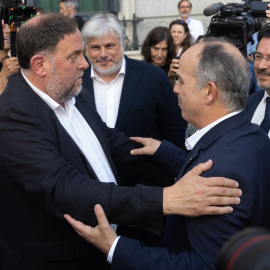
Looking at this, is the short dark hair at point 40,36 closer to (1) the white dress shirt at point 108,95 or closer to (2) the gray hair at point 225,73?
(2) the gray hair at point 225,73

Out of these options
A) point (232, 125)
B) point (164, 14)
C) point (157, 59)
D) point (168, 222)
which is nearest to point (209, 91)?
point (232, 125)

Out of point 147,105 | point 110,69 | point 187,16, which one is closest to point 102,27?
point 110,69

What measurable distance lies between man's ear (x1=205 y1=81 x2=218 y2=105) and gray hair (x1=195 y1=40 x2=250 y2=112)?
15 mm

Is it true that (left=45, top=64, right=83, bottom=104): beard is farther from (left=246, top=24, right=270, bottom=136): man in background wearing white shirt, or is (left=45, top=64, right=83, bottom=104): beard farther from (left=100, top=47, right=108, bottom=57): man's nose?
(left=246, top=24, right=270, bottom=136): man in background wearing white shirt

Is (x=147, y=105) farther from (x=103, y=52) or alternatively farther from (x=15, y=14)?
(x=15, y=14)

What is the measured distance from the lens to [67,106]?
248 cm

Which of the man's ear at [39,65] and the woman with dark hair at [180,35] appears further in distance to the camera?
the woman with dark hair at [180,35]

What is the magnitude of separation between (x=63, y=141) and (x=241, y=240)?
58.6 inches

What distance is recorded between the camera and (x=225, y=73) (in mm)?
2055

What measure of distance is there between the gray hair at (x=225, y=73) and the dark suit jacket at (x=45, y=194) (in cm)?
51

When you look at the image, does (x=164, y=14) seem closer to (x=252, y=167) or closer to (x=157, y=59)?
(x=157, y=59)

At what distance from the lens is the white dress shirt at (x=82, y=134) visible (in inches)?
91.4

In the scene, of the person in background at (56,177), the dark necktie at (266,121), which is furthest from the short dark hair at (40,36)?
the dark necktie at (266,121)

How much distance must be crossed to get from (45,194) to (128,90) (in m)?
1.87
